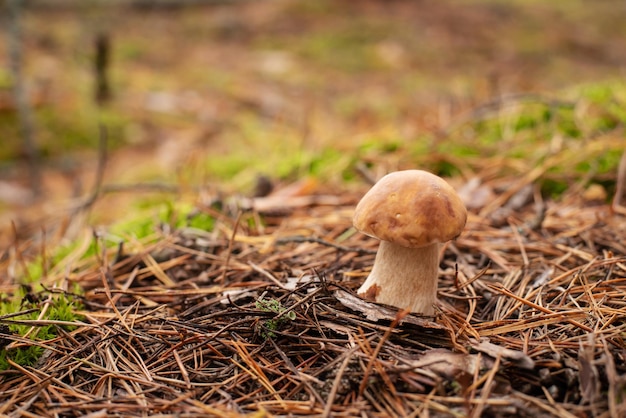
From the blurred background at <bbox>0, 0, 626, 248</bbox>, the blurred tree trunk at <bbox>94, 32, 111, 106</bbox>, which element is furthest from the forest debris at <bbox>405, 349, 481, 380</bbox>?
the blurred tree trunk at <bbox>94, 32, 111, 106</bbox>

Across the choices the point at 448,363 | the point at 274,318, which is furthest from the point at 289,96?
the point at 448,363

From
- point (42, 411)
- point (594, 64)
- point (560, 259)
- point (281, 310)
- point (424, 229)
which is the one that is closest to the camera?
point (42, 411)

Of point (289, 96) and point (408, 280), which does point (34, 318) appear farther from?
point (289, 96)

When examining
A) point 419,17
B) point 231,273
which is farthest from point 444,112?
point 419,17

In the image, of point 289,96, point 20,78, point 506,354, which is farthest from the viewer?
point 289,96

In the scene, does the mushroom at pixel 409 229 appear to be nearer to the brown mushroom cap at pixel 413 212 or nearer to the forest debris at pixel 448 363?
the brown mushroom cap at pixel 413 212

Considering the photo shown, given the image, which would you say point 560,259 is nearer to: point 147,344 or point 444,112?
point 147,344

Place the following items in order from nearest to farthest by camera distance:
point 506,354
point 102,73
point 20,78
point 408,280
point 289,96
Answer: point 506,354 → point 408,280 → point 20,78 → point 102,73 → point 289,96
